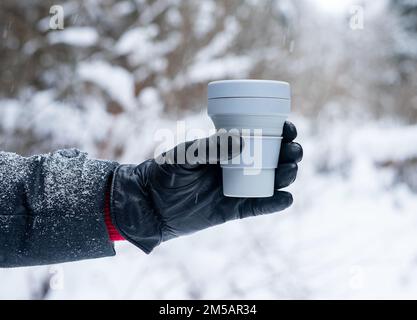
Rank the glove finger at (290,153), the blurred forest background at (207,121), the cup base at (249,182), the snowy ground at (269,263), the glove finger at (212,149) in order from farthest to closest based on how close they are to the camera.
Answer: the blurred forest background at (207,121) < the snowy ground at (269,263) < the glove finger at (290,153) < the cup base at (249,182) < the glove finger at (212,149)

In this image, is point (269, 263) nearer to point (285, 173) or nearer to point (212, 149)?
point (285, 173)

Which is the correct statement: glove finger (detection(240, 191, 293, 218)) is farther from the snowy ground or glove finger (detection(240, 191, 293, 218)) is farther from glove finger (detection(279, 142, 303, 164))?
the snowy ground

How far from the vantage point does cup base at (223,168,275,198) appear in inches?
60.7

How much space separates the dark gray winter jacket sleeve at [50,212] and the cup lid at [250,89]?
1.77 feet

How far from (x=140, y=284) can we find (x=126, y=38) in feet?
10.9

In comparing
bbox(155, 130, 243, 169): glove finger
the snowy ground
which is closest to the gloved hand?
bbox(155, 130, 243, 169): glove finger

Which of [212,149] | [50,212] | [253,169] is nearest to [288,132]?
[253,169]

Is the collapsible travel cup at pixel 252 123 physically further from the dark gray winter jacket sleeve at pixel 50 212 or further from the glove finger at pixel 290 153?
the dark gray winter jacket sleeve at pixel 50 212

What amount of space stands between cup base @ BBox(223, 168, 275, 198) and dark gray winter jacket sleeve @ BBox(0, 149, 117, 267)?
1.50 feet

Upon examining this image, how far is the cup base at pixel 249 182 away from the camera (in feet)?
5.06

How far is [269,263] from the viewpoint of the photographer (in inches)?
167

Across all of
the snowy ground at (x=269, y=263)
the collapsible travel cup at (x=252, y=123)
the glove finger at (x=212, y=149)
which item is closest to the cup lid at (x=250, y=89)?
the collapsible travel cup at (x=252, y=123)

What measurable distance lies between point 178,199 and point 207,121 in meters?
3.61

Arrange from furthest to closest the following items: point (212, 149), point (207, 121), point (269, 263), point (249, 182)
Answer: point (207, 121) → point (269, 263) → point (249, 182) → point (212, 149)
